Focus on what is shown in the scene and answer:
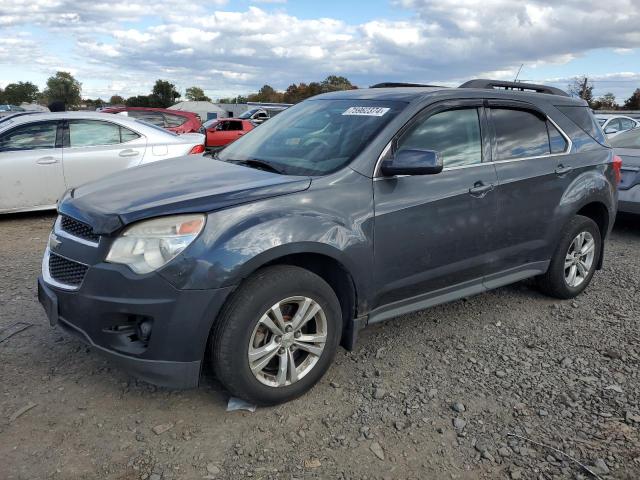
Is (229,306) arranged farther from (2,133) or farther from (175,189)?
(2,133)

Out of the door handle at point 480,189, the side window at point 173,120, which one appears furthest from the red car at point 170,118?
the door handle at point 480,189

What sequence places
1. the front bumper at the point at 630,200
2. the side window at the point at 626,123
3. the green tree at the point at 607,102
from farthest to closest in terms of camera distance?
the green tree at the point at 607,102, the side window at the point at 626,123, the front bumper at the point at 630,200

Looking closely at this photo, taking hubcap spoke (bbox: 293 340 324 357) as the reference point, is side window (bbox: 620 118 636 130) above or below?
above

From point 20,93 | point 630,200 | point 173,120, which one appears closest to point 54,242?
point 630,200

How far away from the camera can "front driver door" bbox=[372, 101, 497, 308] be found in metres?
3.29

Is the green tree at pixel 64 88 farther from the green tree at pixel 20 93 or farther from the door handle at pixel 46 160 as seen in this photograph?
the door handle at pixel 46 160

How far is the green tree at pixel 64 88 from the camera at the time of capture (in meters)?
96.5

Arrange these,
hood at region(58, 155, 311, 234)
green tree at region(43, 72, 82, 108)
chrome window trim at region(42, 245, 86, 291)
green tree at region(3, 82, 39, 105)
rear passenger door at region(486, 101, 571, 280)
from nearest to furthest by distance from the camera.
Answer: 1. hood at region(58, 155, 311, 234)
2. chrome window trim at region(42, 245, 86, 291)
3. rear passenger door at region(486, 101, 571, 280)
4. green tree at region(3, 82, 39, 105)
5. green tree at region(43, 72, 82, 108)

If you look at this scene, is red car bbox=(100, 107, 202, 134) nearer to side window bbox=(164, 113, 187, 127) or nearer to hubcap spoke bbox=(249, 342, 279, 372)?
side window bbox=(164, 113, 187, 127)

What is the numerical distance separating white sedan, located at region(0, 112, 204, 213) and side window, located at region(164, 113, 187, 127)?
8828 mm

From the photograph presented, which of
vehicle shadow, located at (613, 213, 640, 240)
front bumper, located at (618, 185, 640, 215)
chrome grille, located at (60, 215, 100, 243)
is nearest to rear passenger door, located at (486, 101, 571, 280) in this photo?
chrome grille, located at (60, 215, 100, 243)

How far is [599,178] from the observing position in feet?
15.2

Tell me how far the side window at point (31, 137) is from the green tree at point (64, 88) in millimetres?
97671

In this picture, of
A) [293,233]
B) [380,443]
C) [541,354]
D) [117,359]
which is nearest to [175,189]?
[293,233]
